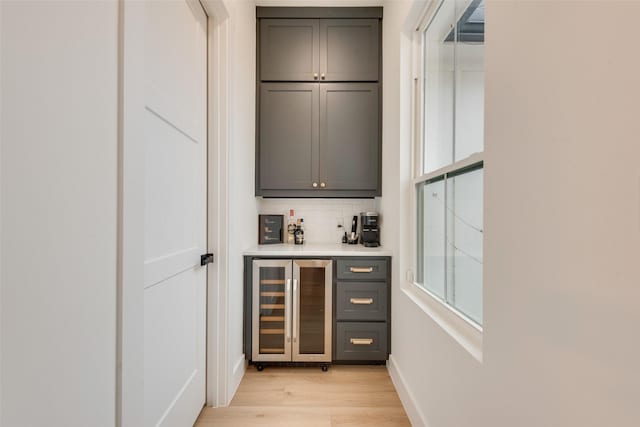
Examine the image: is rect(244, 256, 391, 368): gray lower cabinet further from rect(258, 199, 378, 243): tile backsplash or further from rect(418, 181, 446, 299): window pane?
rect(258, 199, 378, 243): tile backsplash

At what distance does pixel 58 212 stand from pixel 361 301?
2.03m

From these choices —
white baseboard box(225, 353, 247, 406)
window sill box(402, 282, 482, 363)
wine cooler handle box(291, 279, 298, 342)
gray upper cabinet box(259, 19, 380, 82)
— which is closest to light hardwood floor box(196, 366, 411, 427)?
white baseboard box(225, 353, 247, 406)

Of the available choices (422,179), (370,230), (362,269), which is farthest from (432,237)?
(370,230)

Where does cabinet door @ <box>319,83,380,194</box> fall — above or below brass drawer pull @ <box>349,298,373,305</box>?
above

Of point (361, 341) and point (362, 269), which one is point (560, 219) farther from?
point (361, 341)

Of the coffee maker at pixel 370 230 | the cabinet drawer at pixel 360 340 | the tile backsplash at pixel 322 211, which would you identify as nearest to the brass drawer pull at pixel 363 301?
the cabinet drawer at pixel 360 340

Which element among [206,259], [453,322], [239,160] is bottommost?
[453,322]

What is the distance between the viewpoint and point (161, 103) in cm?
128

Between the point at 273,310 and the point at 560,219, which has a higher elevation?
the point at 560,219

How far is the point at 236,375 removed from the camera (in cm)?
212

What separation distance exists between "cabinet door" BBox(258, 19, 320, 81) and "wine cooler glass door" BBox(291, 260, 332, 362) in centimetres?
155

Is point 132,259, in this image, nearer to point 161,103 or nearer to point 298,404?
point 161,103

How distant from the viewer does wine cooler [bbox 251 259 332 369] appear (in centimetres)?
238

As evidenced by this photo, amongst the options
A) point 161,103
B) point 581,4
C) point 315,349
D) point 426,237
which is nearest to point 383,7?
point 426,237
